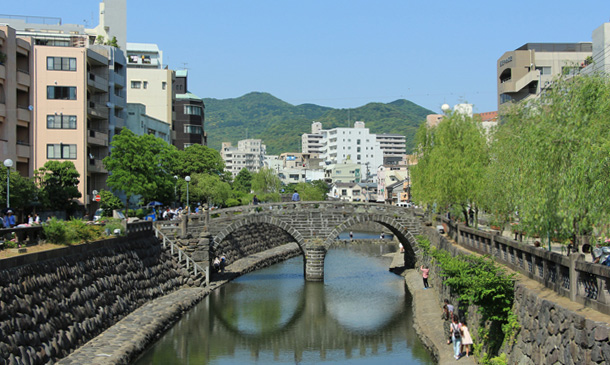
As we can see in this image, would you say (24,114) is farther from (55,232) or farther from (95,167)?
(55,232)

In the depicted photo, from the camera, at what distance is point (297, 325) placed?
32.8 m

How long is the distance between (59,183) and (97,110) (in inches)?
362

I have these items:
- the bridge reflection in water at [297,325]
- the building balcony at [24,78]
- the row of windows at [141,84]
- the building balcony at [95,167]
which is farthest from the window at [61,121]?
the row of windows at [141,84]

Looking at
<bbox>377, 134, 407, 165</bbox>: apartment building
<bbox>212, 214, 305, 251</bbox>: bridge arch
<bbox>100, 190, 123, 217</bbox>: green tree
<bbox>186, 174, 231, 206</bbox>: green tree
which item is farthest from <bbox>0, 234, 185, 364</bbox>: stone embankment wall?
<bbox>377, 134, 407, 165</bbox>: apartment building

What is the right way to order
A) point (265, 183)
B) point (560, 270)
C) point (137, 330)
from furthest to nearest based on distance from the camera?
point (265, 183) → point (137, 330) → point (560, 270)

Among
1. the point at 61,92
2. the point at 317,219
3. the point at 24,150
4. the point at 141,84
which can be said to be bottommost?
the point at 317,219

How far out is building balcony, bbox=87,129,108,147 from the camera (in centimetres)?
4959

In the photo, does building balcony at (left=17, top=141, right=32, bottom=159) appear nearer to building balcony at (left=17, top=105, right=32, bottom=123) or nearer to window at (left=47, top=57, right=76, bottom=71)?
building balcony at (left=17, top=105, right=32, bottom=123)

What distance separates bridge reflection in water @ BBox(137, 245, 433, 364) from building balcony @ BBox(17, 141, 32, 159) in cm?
1649

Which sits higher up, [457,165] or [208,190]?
[457,165]

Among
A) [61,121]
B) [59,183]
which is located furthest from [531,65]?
[59,183]

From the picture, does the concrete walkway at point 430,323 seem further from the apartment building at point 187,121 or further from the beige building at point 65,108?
the apartment building at point 187,121

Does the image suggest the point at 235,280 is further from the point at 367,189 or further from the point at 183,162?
the point at 367,189

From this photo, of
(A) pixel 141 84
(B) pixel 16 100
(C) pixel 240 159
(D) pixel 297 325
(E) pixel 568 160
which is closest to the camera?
(E) pixel 568 160
